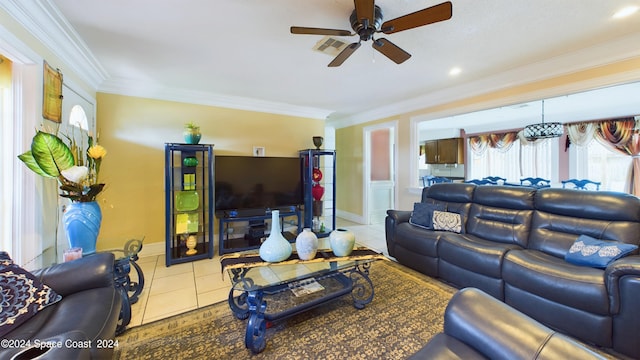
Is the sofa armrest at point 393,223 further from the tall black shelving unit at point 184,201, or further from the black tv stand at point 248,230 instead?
the tall black shelving unit at point 184,201

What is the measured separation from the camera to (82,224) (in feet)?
6.43

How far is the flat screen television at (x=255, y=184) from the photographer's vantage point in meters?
3.72

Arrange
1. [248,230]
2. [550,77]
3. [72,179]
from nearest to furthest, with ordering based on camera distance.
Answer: [72,179] → [550,77] → [248,230]

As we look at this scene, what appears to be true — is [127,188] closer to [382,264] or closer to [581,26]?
[382,264]

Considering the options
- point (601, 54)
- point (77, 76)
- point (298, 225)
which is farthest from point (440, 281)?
point (77, 76)

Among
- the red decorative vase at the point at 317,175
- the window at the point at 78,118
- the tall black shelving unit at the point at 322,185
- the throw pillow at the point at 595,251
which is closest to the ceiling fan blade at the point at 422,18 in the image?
the throw pillow at the point at 595,251

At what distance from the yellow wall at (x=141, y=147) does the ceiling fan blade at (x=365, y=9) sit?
3.10 meters

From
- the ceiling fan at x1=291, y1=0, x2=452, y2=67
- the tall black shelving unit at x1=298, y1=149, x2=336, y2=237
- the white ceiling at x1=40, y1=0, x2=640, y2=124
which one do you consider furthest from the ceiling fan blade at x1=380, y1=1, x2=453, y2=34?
the tall black shelving unit at x1=298, y1=149, x2=336, y2=237

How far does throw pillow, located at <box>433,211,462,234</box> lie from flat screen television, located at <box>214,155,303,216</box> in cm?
226

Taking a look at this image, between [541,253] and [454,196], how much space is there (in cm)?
110

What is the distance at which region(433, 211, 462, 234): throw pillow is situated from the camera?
2.94 meters

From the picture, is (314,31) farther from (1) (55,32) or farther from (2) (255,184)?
(2) (255,184)

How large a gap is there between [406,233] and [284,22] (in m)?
2.61

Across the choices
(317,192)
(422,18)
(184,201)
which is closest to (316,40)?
(422,18)
